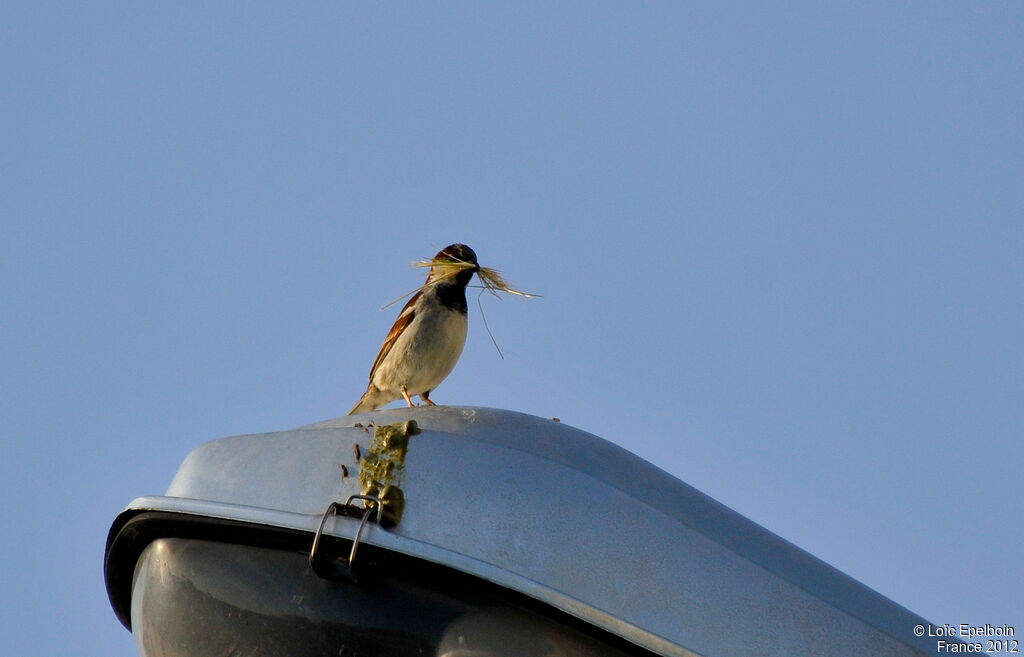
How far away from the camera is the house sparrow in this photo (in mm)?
7160

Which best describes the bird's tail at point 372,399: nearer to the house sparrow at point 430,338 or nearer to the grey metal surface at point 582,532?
the house sparrow at point 430,338

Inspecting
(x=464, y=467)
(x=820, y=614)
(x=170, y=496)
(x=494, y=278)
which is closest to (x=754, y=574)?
(x=820, y=614)

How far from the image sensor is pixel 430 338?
7156 mm

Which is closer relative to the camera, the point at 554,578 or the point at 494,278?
the point at 554,578

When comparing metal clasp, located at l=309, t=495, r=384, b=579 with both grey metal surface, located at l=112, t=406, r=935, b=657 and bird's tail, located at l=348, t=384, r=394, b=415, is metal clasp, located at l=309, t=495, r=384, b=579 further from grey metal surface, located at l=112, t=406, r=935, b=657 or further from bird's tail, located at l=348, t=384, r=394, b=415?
bird's tail, located at l=348, t=384, r=394, b=415

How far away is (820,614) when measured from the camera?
7.06 feet

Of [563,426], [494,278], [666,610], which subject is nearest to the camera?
[666,610]

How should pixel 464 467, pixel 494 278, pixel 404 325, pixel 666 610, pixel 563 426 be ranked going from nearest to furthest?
pixel 666 610
pixel 464 467
pixel 563 426
pixel 494 278
pixel 404 325

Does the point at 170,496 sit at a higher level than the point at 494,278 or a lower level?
lower

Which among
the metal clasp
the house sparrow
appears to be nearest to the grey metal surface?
the metal clasp

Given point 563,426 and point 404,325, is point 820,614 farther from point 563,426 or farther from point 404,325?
point 404,325

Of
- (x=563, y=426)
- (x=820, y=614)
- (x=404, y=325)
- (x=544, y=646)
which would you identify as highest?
(x=404, y=325)

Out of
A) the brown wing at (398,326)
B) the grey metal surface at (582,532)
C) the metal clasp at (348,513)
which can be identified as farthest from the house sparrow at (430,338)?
the metal clasp at (348,513)

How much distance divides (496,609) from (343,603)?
0.28 metres
